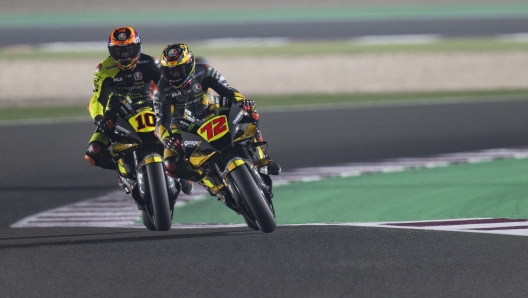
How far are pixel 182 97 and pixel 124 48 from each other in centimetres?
98

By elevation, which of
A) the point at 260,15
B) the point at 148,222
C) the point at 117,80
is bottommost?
the point at 260,15

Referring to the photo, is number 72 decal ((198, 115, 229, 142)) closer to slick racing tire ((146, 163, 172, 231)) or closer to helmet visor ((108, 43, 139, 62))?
slick racing tire ((146, 163, 172, 231))

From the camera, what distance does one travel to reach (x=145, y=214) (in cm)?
921

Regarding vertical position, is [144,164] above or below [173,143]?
below

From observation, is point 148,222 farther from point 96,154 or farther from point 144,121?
point 144,121

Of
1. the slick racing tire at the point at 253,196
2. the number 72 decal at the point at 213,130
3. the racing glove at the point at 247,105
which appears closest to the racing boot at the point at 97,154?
the number 72 decal at the point at 213,130

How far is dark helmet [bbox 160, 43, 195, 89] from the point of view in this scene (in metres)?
8.36

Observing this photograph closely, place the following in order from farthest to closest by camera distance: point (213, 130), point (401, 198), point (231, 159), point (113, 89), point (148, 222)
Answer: point (401, 198) → point (113, 89) → point (148, 222) → point (213, 130) → point (231, 159)

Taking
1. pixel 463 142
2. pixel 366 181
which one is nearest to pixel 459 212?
pixel 366 181

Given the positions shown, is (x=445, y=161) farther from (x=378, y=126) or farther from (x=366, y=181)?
(x=378, y=126)

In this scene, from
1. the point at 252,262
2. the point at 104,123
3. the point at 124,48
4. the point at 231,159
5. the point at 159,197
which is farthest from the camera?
the point at 124,48

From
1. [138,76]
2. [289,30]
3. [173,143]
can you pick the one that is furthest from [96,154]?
[289,30]

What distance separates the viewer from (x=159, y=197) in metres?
8.61

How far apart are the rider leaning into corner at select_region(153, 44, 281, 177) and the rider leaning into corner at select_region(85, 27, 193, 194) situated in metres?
0.65
